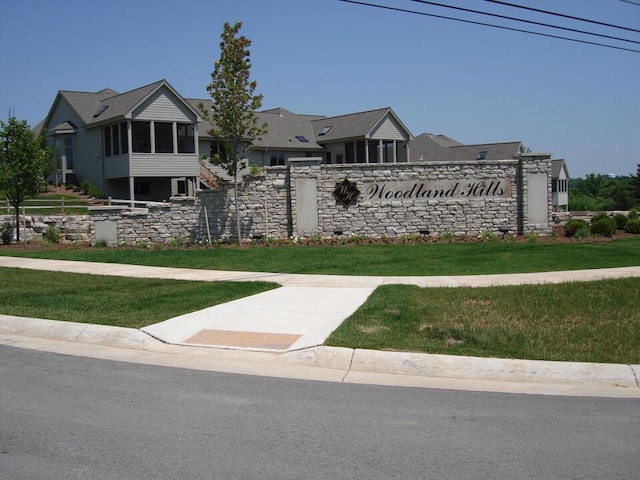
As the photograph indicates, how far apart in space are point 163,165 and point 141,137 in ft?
6.45

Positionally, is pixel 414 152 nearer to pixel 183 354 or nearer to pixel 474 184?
pixel 474 184

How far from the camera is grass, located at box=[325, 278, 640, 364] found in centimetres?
809

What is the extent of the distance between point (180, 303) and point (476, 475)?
7.25 m

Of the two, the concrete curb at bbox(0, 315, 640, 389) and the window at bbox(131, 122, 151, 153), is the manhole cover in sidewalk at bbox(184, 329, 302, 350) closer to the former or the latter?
the concrete curb at bbox(0, 315, 640, 389)

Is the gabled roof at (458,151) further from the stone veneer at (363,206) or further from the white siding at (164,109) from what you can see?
the stone veneer at (363,206)

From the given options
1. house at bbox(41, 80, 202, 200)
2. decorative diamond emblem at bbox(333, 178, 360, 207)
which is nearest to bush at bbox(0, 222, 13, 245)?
house at bbox(41, 80, 202, 200)

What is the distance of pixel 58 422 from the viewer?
19.3 ft

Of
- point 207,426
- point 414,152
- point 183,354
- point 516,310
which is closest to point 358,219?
point 516,310

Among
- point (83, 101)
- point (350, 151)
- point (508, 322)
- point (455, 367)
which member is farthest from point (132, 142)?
point (455, 367)

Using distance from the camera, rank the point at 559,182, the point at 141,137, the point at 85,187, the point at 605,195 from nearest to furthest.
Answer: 1. the point at 141,137
2. the point at 85,187
3. the point at 559,182
4. the point at 605,195

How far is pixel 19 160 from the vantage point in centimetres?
2259

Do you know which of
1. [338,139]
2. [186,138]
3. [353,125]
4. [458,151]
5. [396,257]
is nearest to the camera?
[396,257]

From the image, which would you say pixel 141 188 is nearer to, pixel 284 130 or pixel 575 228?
pixel 284 130

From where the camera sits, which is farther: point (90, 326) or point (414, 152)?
point (414, 152)
